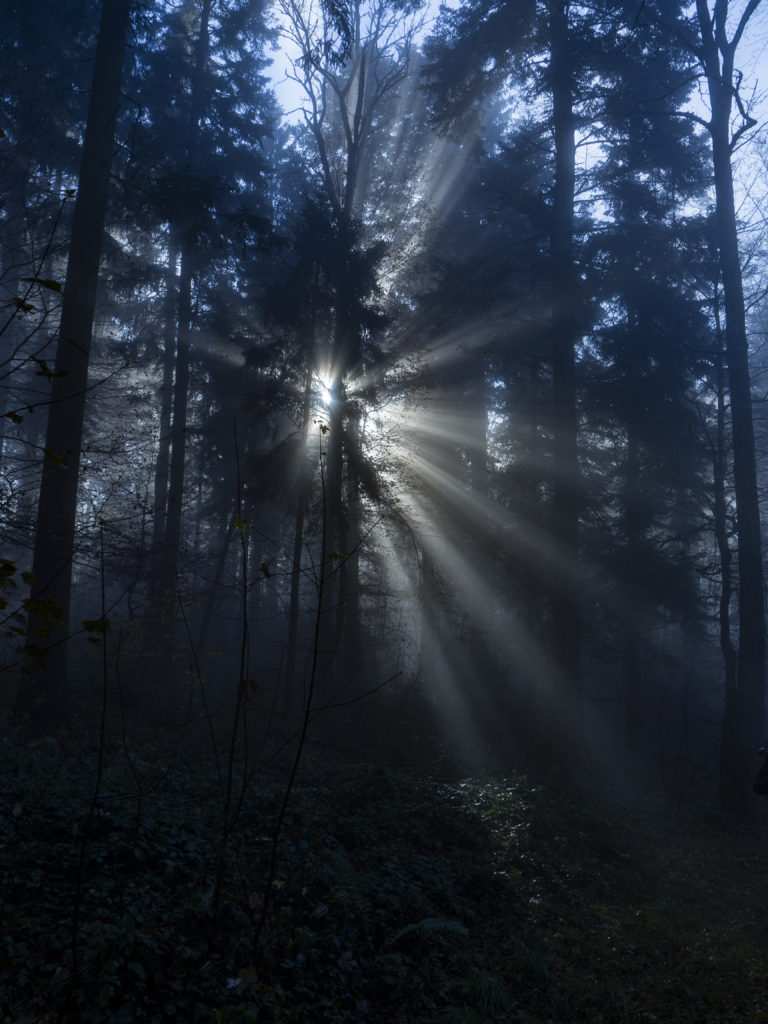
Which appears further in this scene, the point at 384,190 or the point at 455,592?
the point at 384,190

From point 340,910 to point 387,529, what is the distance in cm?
1231

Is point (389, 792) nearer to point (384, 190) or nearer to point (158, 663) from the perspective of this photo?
point (158, 663)

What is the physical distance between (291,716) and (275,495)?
517 centimetres

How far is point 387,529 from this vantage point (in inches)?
702

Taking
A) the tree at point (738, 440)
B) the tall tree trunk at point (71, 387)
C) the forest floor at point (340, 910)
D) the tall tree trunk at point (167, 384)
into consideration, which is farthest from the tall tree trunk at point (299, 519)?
the tree at point (738, 440)

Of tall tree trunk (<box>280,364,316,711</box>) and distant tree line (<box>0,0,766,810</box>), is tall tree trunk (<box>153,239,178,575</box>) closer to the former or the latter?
distant tree line (<box>0,0,766,810</box>)

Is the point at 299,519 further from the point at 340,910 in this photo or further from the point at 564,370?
the point at 340,910

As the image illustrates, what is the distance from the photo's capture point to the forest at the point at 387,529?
5402 mm

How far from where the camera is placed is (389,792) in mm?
9969

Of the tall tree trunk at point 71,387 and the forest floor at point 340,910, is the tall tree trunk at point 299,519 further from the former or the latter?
the tall tree trunk at point 71,387

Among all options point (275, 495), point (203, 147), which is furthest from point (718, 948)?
point (203, 147)

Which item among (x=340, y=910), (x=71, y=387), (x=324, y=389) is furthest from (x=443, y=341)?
(x=340, y=910)

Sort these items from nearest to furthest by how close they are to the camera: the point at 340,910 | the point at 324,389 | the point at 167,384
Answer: the point at 340,910
the point at 324,389
the point at 167,384

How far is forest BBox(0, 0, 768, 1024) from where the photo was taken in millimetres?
5402
